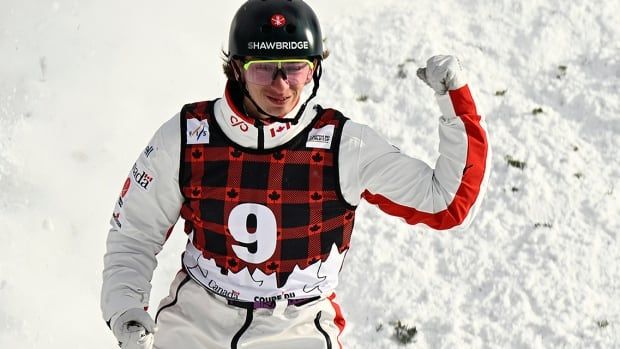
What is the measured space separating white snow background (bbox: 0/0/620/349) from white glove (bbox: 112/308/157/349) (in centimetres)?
221

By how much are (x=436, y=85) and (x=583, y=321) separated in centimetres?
286

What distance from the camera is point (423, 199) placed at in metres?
3.39

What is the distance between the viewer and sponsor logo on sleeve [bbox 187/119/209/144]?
→ 347 centimetres

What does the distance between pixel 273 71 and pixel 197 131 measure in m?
0.41

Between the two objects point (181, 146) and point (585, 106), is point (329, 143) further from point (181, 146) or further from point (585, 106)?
point (585, 106)

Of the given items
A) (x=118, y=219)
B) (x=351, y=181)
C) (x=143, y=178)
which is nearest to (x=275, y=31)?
(x=351, y=181)

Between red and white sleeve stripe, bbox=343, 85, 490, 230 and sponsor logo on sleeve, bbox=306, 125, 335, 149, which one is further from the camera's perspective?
sponsor logo on sleeve, bbox=306, 125, 335, 149

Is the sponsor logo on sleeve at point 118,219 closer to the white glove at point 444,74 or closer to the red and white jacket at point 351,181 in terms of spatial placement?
the red and white jacket at point 351,181

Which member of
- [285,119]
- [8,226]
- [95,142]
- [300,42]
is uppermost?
[300,42]

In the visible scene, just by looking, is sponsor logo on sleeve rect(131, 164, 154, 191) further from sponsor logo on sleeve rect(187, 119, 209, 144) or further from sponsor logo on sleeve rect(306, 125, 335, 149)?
sponsor logo on sleeve rect(306, 125, 335, 149)

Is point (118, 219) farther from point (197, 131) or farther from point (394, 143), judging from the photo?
point (394, 143)

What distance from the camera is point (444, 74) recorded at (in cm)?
324

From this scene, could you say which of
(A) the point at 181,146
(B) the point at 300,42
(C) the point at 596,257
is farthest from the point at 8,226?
(C) the point at 596,257

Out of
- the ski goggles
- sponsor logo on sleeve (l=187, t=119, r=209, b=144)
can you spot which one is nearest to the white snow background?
the ski goggles
